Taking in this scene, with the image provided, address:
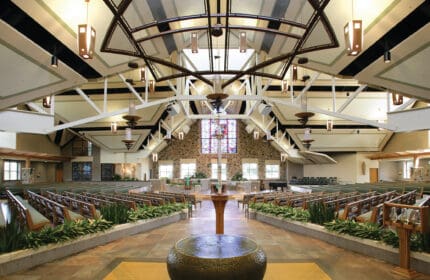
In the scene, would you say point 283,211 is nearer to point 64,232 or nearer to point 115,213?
point 115,213

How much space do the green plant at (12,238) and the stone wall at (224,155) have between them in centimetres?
1743

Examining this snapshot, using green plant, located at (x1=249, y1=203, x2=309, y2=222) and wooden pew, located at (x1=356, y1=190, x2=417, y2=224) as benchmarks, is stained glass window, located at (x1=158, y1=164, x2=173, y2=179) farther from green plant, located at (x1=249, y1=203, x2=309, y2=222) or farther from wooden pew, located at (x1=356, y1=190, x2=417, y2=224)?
wooden pew, located at (x1=356, y1=190, x2=417, y2=224)

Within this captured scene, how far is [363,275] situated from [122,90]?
11.2 m

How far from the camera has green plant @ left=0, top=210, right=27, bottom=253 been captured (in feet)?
11.2

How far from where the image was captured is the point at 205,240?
8.93ft

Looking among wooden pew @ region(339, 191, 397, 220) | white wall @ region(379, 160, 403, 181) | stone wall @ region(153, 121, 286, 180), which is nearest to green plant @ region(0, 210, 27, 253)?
wooden pew @ region(339, 191, 397, 220)

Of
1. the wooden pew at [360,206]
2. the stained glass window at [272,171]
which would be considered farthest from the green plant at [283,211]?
the stained glass window at [272,171]

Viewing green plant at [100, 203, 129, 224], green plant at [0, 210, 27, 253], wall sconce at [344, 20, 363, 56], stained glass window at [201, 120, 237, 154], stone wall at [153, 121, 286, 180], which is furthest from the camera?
stained glass window at [201, 120, 237, 154]

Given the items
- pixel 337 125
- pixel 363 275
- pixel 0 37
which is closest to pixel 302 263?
pixel 363 275

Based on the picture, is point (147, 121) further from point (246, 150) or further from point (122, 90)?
point (246, 150)

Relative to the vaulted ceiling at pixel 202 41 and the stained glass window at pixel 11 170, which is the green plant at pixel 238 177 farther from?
the stained glass window at pixel 11 170

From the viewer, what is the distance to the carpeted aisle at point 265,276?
3148mm

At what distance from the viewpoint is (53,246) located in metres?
3.81

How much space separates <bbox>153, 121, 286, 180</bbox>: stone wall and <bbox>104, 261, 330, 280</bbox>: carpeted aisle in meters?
17.4
